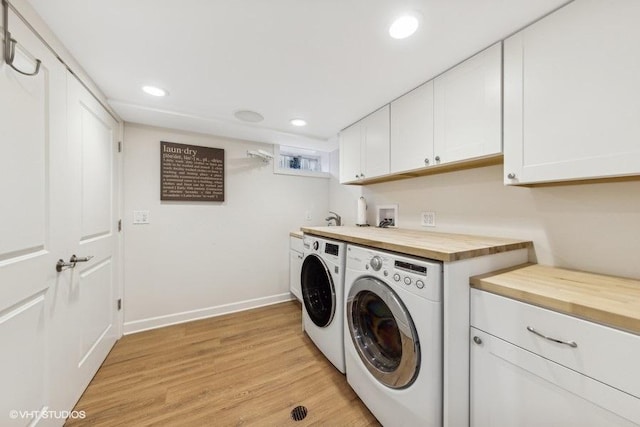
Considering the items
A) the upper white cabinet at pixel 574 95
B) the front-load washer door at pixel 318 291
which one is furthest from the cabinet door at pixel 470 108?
the front-load washer door at pixel 318 291

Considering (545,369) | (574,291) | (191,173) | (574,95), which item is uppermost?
(574,95)

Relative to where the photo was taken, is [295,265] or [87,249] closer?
[87,249]

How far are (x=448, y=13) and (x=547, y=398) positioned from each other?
5.24 ft

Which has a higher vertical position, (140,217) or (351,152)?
(351,152)

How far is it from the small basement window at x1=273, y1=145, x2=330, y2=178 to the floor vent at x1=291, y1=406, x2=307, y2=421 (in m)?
2.29

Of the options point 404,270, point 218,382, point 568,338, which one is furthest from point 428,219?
point 218,382

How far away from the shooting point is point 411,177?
2055 millimetres

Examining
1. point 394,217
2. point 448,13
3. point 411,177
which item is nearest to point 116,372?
point 394,217

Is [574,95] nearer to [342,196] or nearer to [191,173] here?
[342,196]

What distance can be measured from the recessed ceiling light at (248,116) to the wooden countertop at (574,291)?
206 centimetres

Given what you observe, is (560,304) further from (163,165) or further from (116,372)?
(163,165)

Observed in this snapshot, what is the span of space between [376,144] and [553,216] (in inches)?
49.8

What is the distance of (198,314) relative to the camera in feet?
7.98

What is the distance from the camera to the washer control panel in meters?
0.96
